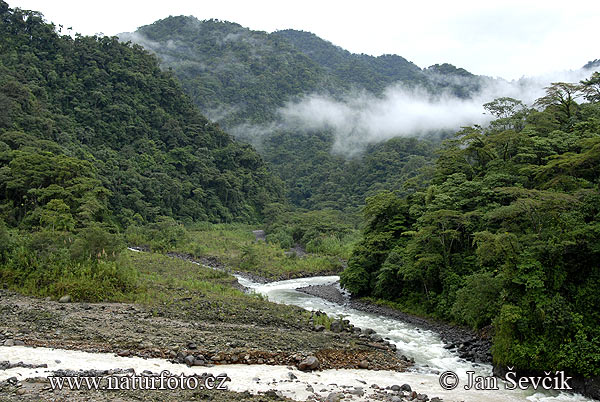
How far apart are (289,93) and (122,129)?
92.2m

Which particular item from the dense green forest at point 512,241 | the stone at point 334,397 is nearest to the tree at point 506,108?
the dense green forest at point 512,241

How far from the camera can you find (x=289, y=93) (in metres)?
155

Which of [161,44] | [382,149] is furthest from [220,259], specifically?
[161,44]

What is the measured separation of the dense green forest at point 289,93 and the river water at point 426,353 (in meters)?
55.4

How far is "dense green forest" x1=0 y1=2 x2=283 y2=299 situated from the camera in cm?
2803

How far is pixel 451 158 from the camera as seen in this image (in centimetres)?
2756

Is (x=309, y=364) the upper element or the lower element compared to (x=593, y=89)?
lower

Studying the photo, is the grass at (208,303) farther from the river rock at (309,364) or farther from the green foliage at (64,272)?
the river rock at (309,364)

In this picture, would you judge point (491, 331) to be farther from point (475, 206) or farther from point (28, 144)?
point (28, 144)

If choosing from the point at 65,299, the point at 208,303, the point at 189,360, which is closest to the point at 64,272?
the point at 65,299

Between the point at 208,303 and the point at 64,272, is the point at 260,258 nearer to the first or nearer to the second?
the point at 208,303

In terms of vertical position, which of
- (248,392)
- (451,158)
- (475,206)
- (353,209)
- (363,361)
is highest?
(451,158)

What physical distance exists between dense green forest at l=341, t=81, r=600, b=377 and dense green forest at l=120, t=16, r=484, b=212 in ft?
172

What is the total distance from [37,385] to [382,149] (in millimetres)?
98239
